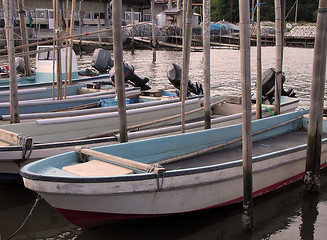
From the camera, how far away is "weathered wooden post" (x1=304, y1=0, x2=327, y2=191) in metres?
7.83

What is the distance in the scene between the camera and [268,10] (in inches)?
3644

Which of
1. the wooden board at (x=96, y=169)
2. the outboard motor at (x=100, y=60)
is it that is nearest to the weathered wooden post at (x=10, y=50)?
the wooden board at (x=96, y=169)

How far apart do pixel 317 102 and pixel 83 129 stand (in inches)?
220

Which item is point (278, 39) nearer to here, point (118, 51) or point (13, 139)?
point (118, 51)

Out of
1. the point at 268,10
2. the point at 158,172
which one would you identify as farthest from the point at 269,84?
the point at 268,10

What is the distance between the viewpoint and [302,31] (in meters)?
71.9

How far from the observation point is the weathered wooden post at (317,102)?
7.83 meters

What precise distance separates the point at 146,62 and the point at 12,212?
31670 millimetres

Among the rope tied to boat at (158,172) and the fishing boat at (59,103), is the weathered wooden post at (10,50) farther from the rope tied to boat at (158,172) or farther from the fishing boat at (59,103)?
the rope tied to boat at (158,172)

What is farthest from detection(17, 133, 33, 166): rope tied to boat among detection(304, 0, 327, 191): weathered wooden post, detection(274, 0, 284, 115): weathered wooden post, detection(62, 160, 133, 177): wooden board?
detection(274, 0, 284, 115): weathered wooden post

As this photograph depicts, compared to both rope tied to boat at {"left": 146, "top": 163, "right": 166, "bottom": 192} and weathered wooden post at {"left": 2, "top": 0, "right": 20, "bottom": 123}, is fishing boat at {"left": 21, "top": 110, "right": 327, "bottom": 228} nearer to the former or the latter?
rope tied to boat at {"left": 146, "top": 163, "right": 166, "bottom": 192}

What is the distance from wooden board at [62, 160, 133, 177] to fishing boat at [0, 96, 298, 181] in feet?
6.29

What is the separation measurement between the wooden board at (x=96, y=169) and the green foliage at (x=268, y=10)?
259ft

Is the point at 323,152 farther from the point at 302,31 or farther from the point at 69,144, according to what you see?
the point at 302,31
